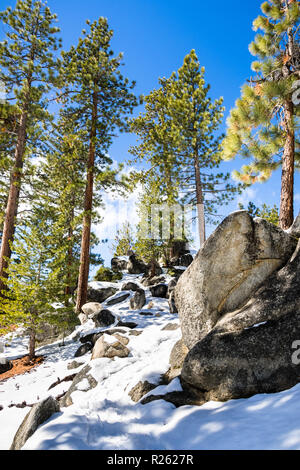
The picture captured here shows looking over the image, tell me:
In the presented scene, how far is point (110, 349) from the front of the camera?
21.6ft

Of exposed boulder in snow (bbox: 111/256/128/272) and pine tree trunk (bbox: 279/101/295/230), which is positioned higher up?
pine tree trunk (bbox: 279/101/295/230)

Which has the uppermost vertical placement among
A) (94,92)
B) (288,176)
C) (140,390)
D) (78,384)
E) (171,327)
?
(94,92)

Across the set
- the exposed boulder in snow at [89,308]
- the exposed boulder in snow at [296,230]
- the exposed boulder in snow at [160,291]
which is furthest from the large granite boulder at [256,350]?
the exposed boulder in snow at [160,291]

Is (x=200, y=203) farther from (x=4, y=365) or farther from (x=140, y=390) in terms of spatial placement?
(x=4, y=365)

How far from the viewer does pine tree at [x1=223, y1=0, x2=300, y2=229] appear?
6691 millimetres

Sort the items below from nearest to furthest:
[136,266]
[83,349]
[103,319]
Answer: [83,349] → [103,319] → [136,266]

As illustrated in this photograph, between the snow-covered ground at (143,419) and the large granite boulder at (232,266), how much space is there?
1.51 metres

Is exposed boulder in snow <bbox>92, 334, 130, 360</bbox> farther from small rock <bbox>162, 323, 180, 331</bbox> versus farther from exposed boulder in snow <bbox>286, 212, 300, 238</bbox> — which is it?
exposed boulder in snow <bbox>286, 212, 300, 238</bbox>

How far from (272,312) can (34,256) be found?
8.64 m

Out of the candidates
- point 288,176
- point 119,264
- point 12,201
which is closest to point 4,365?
point 12,201

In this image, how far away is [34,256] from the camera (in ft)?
29.6

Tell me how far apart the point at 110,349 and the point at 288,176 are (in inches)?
301

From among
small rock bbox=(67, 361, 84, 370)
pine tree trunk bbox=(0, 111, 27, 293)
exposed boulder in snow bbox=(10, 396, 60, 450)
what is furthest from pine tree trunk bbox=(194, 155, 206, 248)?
exposed boulder in snow bbox=(10, 396, 60, 450)

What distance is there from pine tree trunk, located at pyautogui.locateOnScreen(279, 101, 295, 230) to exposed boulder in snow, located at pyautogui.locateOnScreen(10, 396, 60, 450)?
7.18m
